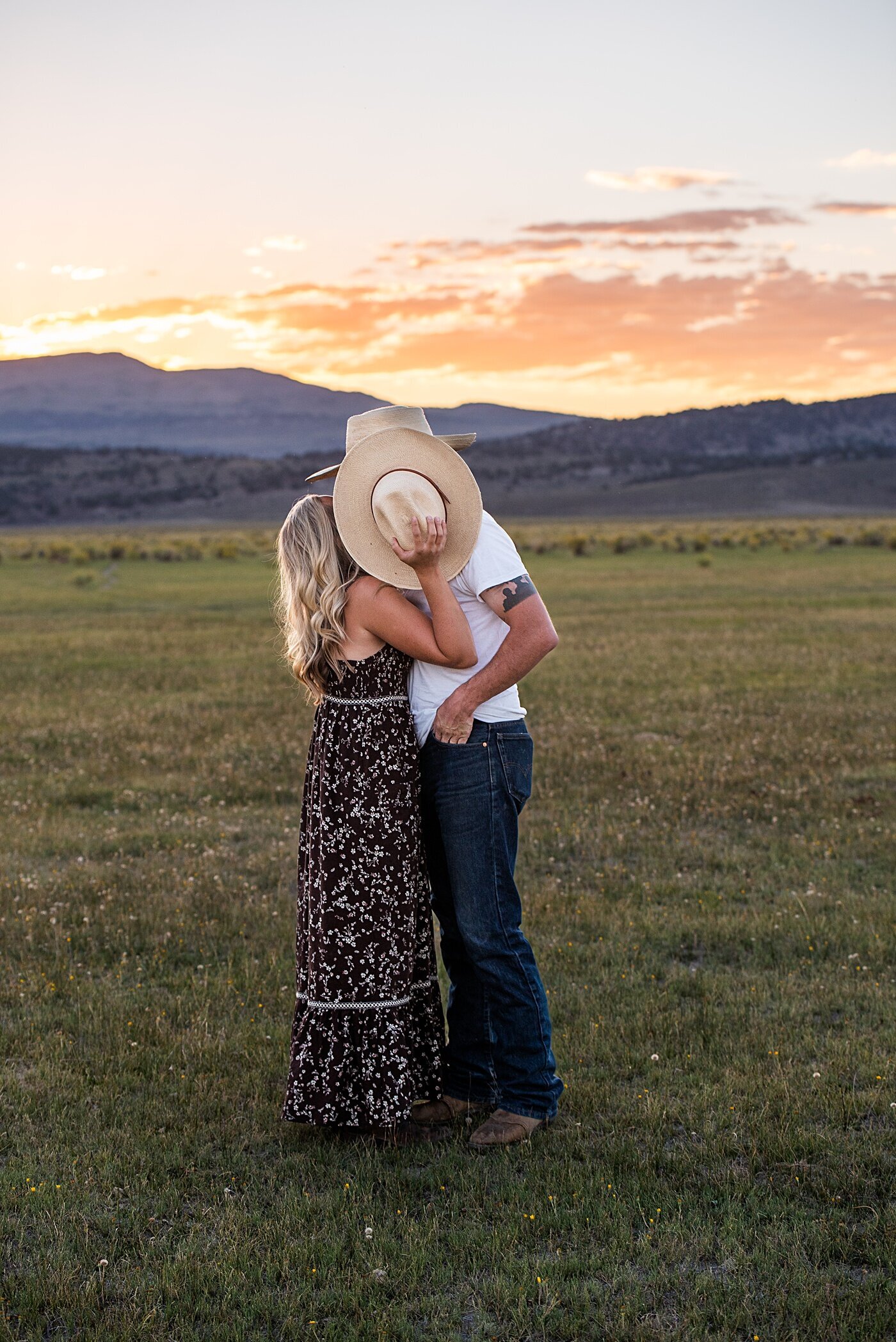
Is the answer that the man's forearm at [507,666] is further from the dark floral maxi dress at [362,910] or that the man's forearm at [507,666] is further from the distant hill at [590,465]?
the distant hill at [590,465]

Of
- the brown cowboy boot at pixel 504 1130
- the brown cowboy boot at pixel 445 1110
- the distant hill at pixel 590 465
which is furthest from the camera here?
the distant hill at pixel 590 465

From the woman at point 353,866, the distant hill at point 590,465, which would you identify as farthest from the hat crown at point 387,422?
the distant hill at point 590,465

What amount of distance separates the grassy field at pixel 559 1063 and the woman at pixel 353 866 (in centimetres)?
33

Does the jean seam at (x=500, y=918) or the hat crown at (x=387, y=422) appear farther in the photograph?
the jean seam at (x=500, y=918)

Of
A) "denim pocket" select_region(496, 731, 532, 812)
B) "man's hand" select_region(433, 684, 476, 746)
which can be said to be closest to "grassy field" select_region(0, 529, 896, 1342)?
"denim pocket" select_region(496, 731, 532, 812)

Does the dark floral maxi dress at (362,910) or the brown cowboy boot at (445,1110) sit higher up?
Answer: the dark floral maxi dress at (362,910)

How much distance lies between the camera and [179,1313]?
3773mm

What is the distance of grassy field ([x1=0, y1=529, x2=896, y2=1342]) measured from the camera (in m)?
3.86

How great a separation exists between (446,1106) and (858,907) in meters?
3.52

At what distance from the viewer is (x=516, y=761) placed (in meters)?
4.62

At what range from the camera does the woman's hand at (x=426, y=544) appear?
4191 mm

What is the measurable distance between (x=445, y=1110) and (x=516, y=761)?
1.56m

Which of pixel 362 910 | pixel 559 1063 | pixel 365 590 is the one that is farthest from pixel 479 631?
pixel 559 1063

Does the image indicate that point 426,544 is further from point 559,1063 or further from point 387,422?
point 559,1063
